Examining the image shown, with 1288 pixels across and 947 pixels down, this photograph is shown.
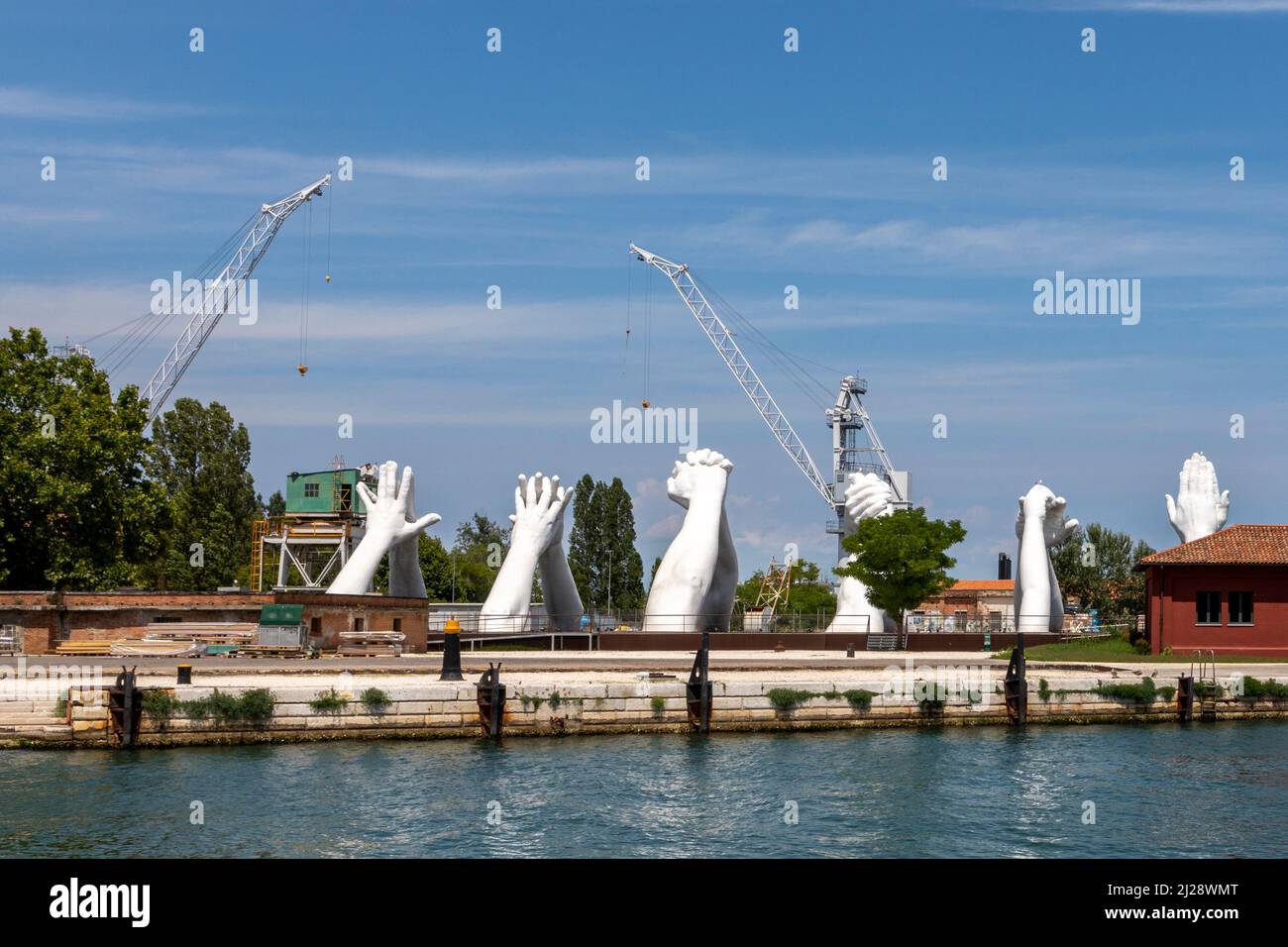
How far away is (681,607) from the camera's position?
60812mm

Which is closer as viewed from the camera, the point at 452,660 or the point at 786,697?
the point at 786,697

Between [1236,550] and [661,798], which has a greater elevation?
[1236,550]

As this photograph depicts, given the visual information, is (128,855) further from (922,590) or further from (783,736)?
(922,590)

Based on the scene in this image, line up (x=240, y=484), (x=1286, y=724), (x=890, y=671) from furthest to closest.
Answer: (x=240, y=484), (x=890, y=671), (x=1286, y=724)

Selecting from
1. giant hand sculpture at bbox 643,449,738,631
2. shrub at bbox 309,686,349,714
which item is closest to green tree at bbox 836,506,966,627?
giant hand sculpture at bbox 643,449,738,631

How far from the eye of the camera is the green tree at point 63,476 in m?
54.6

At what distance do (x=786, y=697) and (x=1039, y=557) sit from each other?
3449cm

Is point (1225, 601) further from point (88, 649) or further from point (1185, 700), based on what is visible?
point (88, 649)

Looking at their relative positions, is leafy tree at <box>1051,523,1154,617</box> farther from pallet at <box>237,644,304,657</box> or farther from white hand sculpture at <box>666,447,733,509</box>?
pallet at <box>237,644,304,657</box>

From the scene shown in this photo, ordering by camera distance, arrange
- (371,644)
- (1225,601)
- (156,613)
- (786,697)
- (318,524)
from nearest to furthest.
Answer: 1. (786,697)
2. (156,613)
3. (1225,601)
4. (371,644)
5. (318,524)

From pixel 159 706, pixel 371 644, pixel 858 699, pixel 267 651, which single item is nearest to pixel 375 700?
pixel 159 706

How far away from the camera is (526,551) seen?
61.3 metres

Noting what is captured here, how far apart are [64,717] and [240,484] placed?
60.7 meters
